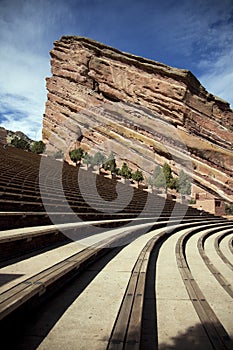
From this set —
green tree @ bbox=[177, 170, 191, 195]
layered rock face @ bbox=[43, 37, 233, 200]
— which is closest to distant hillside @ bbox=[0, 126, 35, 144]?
layered rock face @ bbox=[43, 37, 233, 200]

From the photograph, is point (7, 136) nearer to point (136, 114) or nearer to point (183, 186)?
point (136, 114)

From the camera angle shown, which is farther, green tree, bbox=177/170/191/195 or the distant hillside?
the distant hillside

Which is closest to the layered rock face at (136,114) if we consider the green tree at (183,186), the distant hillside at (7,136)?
the green tree at (183,186)

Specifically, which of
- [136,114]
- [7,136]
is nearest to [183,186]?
[136,114]

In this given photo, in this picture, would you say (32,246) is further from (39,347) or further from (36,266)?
(39,347)

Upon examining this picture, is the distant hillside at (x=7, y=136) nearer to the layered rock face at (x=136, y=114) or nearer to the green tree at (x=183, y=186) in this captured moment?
the layered rock face at (x=136, y=114)

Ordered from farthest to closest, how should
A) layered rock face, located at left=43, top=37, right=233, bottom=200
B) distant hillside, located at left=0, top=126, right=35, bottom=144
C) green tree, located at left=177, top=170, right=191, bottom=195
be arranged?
distant hillside, located at left=0, top=126, right=35, bottom=144 → layered rock face, located at left=43, top=37, right=233, bottom=200 → green tree, located at left=177, top=170, right=191, bottom=195

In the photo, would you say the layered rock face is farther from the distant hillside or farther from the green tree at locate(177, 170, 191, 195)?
the distant hillside

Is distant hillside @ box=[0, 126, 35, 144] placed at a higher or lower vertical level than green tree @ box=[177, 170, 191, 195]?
higher

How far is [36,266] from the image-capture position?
2873 millimetres

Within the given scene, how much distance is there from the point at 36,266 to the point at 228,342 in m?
2.20

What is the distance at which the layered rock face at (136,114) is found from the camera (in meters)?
48.0

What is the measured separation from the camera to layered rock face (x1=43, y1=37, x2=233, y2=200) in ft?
158

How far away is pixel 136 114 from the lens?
168ft
